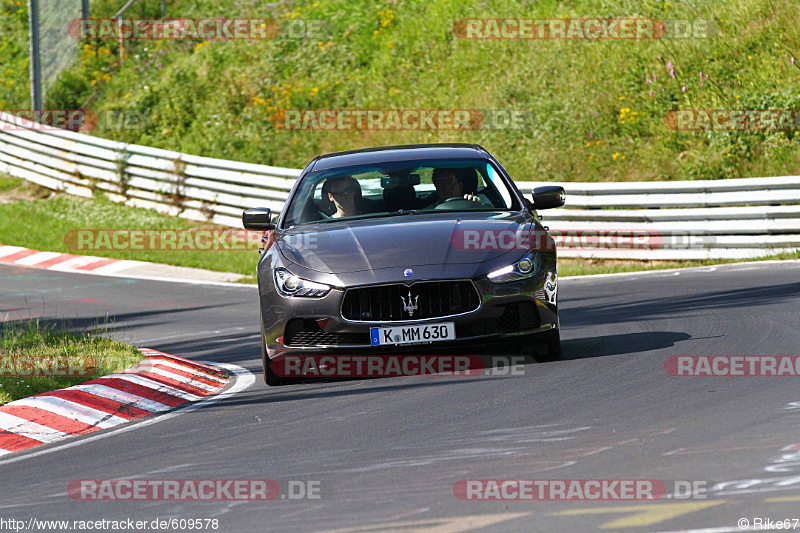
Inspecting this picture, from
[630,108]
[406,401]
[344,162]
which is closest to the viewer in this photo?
[406,401]

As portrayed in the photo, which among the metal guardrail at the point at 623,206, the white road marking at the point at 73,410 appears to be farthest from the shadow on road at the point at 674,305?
the white road marking at the point at 73,410

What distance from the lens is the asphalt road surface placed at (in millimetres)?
4340

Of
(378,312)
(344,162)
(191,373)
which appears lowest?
(191,373)

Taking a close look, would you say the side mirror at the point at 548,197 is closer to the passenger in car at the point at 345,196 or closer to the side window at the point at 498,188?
the side window at the point at 498,188

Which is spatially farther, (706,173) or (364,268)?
(706,173)

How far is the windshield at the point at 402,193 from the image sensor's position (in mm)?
8641

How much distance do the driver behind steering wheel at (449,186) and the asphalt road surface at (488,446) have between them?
141 centimetres

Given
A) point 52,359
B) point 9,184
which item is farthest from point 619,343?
point 9,184

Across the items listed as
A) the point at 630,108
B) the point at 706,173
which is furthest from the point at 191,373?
the point at 630,108

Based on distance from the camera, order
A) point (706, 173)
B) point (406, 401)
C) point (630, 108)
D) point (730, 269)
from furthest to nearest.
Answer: point (630, 108) → point (706, 173) → point (730, 269) → point (406, 401)

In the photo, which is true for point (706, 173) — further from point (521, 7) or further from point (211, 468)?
point (211, 468)

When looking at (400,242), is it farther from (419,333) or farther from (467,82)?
(467,82)

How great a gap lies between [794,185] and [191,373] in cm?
896

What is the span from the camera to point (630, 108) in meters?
21.1
